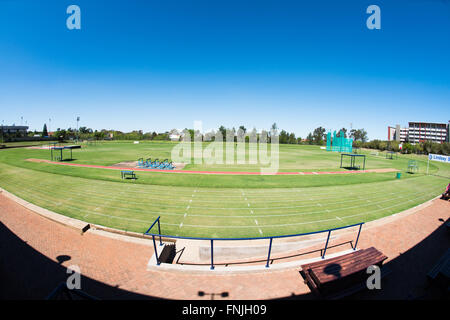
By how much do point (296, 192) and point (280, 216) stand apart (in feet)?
18.5

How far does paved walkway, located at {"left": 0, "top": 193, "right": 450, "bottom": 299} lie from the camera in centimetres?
553

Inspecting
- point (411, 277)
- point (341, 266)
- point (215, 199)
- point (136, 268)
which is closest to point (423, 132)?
point (215, 199)

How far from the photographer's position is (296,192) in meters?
16.7

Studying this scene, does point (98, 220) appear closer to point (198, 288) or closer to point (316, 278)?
point (198, 288)

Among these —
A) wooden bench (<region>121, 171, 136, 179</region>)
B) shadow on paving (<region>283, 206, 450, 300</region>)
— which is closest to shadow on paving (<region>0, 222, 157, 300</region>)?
shadow on paving (<region>283, 206, 450, 300</region>)

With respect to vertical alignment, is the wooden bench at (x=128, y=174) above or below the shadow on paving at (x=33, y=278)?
above

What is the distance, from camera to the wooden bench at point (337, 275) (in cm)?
524

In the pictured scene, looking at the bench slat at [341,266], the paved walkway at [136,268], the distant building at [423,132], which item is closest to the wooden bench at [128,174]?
the paved walkway at [136,268]

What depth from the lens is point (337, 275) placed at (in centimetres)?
529

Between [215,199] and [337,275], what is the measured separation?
993cm

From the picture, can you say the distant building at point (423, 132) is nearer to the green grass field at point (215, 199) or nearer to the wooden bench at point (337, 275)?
the green grass field at point (215, 199)

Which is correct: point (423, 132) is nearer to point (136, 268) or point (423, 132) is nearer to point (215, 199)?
point (215, 199)

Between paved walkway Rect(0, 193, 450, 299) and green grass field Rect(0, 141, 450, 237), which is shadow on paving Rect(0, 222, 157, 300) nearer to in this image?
paved walkway Rect(0, 193, 450, 299)

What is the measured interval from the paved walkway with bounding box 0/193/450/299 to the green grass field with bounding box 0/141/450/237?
1785 mm
